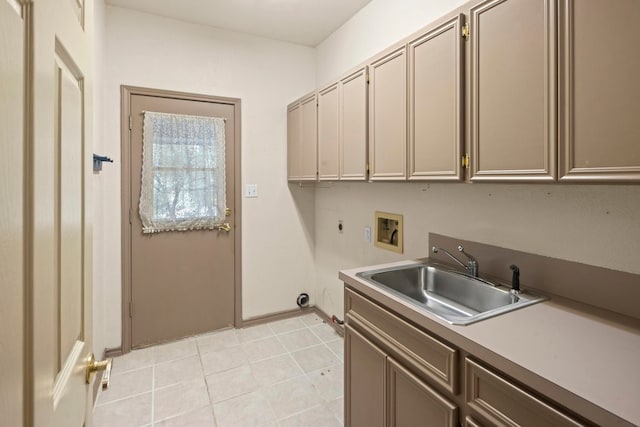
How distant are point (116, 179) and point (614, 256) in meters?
3.03

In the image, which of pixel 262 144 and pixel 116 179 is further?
pixel 262 144

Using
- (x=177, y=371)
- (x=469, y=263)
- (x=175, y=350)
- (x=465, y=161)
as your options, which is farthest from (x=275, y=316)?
(x=465, y=161)

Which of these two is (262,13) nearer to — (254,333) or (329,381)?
(254,333)

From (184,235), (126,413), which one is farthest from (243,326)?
(126,413)

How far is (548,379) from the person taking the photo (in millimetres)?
827

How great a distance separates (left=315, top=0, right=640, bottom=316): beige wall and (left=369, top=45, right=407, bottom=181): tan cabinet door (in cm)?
36

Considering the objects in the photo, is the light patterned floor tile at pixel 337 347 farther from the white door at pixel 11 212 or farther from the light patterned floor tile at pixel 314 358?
the white door at pixel 11 212

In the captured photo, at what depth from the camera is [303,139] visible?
9.27 ft

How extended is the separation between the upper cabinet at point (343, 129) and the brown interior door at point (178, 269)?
962mm

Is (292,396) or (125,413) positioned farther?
(292,396)

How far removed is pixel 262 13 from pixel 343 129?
4.20 ft

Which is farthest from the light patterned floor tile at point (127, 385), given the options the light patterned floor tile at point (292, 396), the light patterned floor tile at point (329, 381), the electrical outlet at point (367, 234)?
the electrical outlet at point (367, 234)

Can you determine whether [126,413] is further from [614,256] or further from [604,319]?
[614,256]

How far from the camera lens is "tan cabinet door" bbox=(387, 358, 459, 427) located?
113cm
